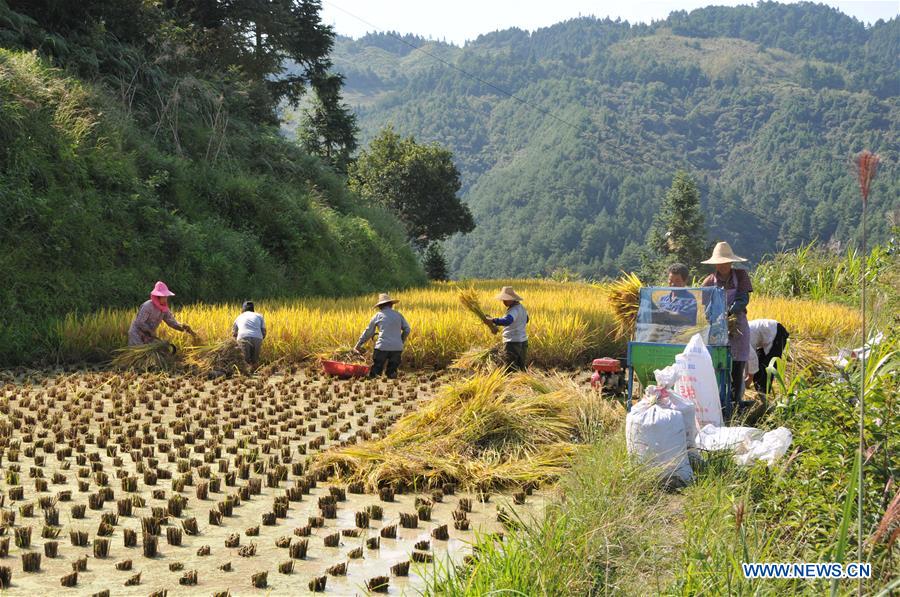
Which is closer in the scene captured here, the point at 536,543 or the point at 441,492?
the point at 536,543

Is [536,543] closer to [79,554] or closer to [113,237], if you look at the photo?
[79,554]

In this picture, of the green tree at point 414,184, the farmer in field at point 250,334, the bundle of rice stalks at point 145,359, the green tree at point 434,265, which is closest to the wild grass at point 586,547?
the farmer in field at point 250,334

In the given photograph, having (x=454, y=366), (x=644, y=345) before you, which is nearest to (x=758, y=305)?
(x=454, y=366)

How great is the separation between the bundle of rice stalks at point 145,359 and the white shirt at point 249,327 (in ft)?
3.24

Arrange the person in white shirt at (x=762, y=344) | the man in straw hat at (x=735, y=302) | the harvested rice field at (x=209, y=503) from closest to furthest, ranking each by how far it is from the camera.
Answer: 1. the harvested rice field at (x=209, y=503)
2. the man in straw hat at (x=735, y=302)
3. the person in white shirt at (x=762, y=344)

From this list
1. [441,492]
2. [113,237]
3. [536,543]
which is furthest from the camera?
[113,237]

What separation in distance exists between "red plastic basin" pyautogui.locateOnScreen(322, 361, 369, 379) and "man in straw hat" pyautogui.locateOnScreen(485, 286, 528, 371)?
189cm

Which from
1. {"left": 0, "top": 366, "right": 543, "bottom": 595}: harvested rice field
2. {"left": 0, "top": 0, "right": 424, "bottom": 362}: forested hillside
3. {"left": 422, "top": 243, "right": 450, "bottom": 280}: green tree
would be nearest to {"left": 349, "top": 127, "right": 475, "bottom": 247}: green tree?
{"left": 422, "top": 243, "right": 450, "bottom": 280}: green tree

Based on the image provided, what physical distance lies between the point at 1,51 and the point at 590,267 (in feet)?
336

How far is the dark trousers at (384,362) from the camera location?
1165 cm

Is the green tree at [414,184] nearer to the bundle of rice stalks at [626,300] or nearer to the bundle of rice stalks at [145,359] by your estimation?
the bundle of rice stalks at [145,359]

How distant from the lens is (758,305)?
56.1ft

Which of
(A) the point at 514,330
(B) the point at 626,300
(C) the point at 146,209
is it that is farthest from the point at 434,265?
(B) the point at 626,300

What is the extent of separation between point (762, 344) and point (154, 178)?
1394 cm
